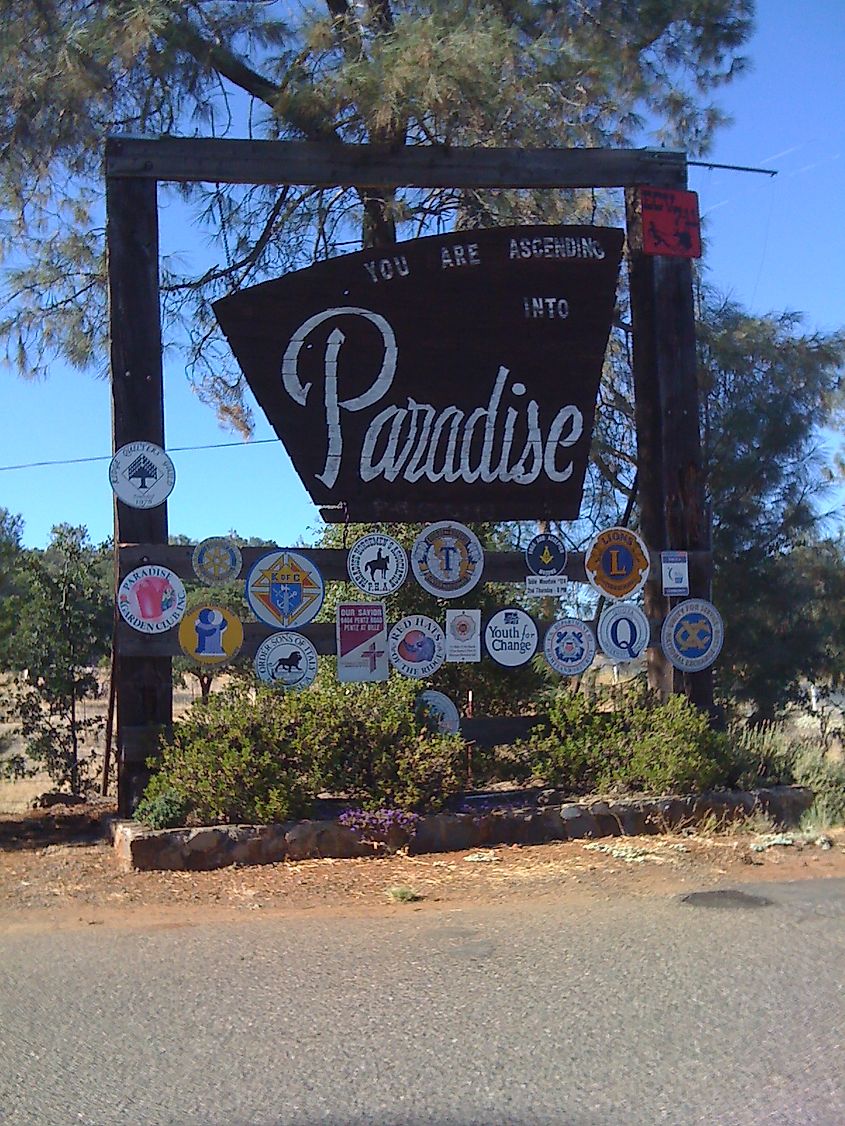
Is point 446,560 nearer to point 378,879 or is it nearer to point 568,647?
point 568,647

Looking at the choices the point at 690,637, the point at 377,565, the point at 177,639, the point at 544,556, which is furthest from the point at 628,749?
the point at 177,639

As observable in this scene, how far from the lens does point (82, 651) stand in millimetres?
12898

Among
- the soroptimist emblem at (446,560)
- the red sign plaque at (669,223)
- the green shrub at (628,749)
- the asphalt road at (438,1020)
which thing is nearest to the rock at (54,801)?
the soroptimist emblem at (446,560)

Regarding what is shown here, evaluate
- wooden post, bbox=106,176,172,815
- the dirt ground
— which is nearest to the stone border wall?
the dirt ground

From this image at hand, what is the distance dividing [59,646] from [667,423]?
6.77 metres

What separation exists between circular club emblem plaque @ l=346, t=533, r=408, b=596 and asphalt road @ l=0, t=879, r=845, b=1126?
3.63 m

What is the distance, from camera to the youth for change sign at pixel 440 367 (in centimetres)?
1041

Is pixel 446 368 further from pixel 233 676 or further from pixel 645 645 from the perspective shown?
pixel 233 676

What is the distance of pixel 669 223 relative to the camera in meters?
11.3

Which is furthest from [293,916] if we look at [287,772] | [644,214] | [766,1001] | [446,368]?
[644,214]

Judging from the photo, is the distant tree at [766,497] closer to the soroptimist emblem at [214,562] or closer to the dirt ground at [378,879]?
the dirt ground at [378,879]

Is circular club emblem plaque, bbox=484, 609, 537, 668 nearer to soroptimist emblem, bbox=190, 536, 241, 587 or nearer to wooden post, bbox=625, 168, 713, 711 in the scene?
wooden post, bbox=625, 168, 713, 711

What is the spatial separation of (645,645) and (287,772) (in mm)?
3717

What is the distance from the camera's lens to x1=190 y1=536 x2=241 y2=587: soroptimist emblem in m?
9.80
